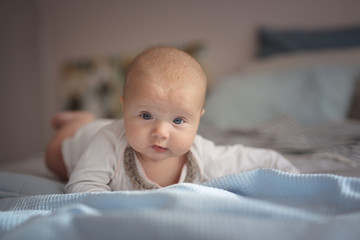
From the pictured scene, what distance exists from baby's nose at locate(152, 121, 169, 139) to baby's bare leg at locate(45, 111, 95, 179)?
0.55m

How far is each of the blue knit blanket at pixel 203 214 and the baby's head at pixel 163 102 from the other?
0.48ft

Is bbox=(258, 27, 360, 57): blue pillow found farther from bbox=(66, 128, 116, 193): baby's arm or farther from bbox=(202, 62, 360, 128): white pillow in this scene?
bbox=(66, 128, 116, 193): baby's arm

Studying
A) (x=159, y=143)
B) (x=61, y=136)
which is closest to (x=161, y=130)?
(x=159, y=143)

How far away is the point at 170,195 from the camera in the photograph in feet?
1.70

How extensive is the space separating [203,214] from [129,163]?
16.1 inches

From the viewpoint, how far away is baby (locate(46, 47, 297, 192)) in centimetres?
69

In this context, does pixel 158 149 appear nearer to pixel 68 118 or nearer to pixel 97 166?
pixel 97 166

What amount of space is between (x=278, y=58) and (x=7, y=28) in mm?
2477

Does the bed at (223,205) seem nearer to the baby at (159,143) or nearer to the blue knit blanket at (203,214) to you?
the blue knit blanket at (203,214)

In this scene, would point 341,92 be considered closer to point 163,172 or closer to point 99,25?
point 163,172

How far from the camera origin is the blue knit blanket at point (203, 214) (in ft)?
1.39

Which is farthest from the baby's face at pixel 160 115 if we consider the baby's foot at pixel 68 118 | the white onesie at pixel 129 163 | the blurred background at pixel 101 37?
the blurred background at pixel 101 37

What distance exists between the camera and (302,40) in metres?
1.99

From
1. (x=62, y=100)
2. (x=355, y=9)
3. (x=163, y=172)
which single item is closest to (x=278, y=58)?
(x=355, y=9)
